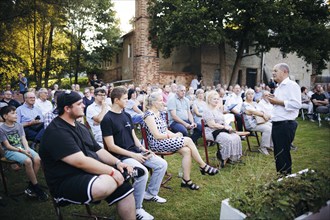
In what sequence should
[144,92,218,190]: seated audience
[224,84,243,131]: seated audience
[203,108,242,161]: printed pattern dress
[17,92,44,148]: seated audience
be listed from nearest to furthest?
1. [144,92,218,190]: seated audience
2. [203,108,242,161]: printed pattern dress
3. [17,92,44,148]: seated audience
4. [224,84,243,131]: seated audience

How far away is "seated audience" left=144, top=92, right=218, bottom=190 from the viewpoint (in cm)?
405

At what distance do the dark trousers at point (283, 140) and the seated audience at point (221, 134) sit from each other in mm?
1089

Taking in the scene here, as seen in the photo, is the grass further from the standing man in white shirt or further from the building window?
the building window

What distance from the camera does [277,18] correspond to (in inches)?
658

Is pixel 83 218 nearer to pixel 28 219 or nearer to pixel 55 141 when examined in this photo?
pixel 28 219

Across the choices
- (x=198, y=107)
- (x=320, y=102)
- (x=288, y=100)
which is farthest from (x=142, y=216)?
(x=320, y=102)

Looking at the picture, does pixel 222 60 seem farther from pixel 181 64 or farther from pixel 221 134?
pixel 221 134

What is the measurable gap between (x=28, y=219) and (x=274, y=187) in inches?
120

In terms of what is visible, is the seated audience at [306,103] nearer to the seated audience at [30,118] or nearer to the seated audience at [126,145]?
the seated audience at [126,145]

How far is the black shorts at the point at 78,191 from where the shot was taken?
2.35 m

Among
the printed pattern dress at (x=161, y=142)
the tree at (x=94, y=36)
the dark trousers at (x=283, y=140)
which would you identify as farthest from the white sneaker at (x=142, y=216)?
the tree at (x=94, y=36)

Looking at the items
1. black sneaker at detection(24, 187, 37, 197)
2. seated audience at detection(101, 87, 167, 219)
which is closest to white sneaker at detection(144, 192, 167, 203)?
seated audience at detection(101, 87, 167, 219)

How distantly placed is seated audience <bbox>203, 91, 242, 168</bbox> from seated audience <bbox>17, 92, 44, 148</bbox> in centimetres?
361

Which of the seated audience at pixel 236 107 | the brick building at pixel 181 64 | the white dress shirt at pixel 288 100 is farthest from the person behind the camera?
the brick building at pixel 181 64
